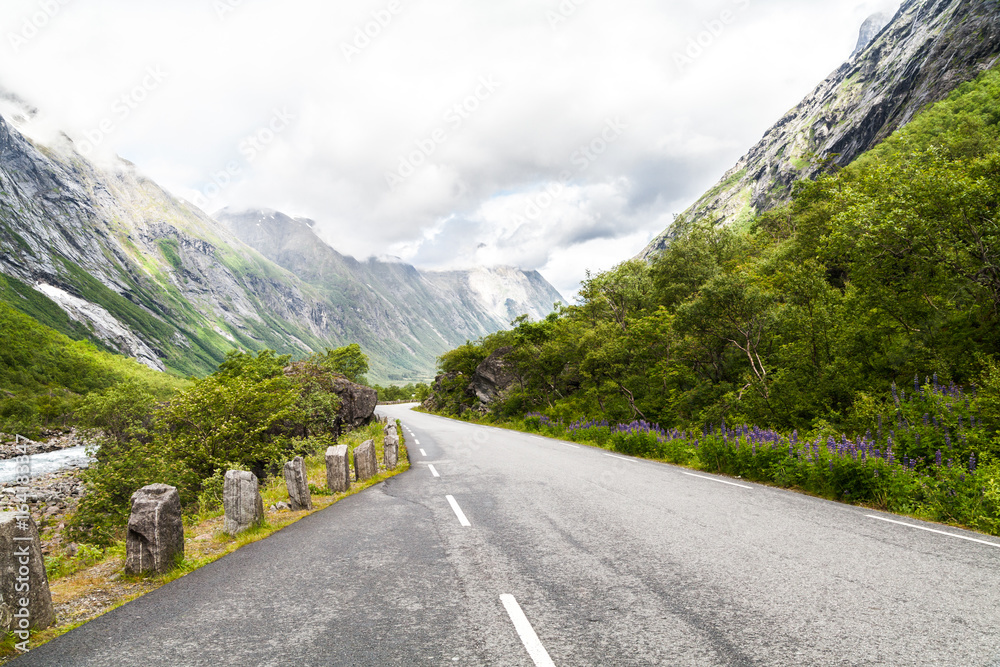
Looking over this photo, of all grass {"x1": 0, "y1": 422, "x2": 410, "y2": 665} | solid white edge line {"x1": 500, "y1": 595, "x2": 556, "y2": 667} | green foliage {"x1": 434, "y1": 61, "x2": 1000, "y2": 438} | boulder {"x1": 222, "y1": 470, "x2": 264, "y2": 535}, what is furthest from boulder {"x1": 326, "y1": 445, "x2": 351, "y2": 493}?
green foliage {"x1": 434, "y1": 61, "x2": 1000, "y2": 438}

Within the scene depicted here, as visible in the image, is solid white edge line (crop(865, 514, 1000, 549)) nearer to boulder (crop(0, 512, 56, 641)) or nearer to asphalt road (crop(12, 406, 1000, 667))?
asphalt road (crop(12, 406, 1000, 667))

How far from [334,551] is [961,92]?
9812 centimetres

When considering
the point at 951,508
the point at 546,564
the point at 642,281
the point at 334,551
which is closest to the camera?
the point at 546,564

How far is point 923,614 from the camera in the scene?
3.63m

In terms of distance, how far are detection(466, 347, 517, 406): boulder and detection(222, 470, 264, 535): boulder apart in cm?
3686

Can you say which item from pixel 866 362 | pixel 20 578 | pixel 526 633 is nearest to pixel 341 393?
pixel 20 578

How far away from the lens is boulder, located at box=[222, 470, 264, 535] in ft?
22.9

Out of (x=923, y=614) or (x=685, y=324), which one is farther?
(x=685, y=324)

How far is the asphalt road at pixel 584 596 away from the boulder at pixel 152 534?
0.47 m

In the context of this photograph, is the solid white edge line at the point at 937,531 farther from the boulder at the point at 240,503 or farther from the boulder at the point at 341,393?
the boulder at the point at 341,393

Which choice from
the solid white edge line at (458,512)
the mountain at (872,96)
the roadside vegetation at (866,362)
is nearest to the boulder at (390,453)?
the solid white edge line at (458,512)

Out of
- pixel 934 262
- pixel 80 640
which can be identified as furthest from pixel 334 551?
pixel 934 262

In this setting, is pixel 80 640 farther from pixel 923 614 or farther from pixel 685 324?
pixel 685 324

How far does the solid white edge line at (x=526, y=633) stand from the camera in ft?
10.2
